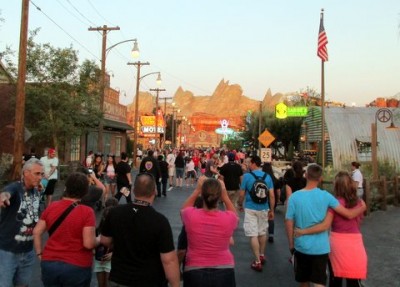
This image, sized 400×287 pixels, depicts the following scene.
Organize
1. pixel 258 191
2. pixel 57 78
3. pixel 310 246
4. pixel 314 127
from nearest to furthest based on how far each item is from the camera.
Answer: pixel 310 246 < pixel 258 191 < pixel 57 78 < pixel 314 127

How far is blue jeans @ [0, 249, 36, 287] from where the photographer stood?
4.51m

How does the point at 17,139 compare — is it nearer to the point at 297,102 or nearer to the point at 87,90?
the point at 87,90

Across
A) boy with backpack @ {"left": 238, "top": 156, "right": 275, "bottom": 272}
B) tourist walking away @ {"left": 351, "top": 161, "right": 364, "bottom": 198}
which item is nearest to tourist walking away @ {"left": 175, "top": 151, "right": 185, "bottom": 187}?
tourist walking away @ {"left": 351, "top": 161, "right": 364, "bottom": 198}

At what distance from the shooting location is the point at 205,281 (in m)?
3.94

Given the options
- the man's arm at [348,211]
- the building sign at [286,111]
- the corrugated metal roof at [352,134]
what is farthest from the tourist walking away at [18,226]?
the corrugated metal roof at [352,134]

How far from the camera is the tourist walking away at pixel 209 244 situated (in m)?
3.95

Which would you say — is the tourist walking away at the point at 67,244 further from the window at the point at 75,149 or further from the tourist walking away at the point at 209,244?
the window at the point at 75,149

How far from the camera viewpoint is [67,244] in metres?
3.93

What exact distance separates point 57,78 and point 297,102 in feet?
124

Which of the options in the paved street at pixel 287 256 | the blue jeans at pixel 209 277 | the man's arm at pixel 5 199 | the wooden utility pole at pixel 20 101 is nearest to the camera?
the blue jeans at pixel 209 277

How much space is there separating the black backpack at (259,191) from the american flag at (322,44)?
1458cm

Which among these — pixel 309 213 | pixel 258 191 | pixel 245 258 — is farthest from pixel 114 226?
pixel 245 258

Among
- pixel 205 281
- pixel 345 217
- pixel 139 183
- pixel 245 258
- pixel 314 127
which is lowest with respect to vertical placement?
pixel 245 258

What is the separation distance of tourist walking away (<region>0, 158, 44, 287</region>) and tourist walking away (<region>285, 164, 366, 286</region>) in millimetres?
2654
